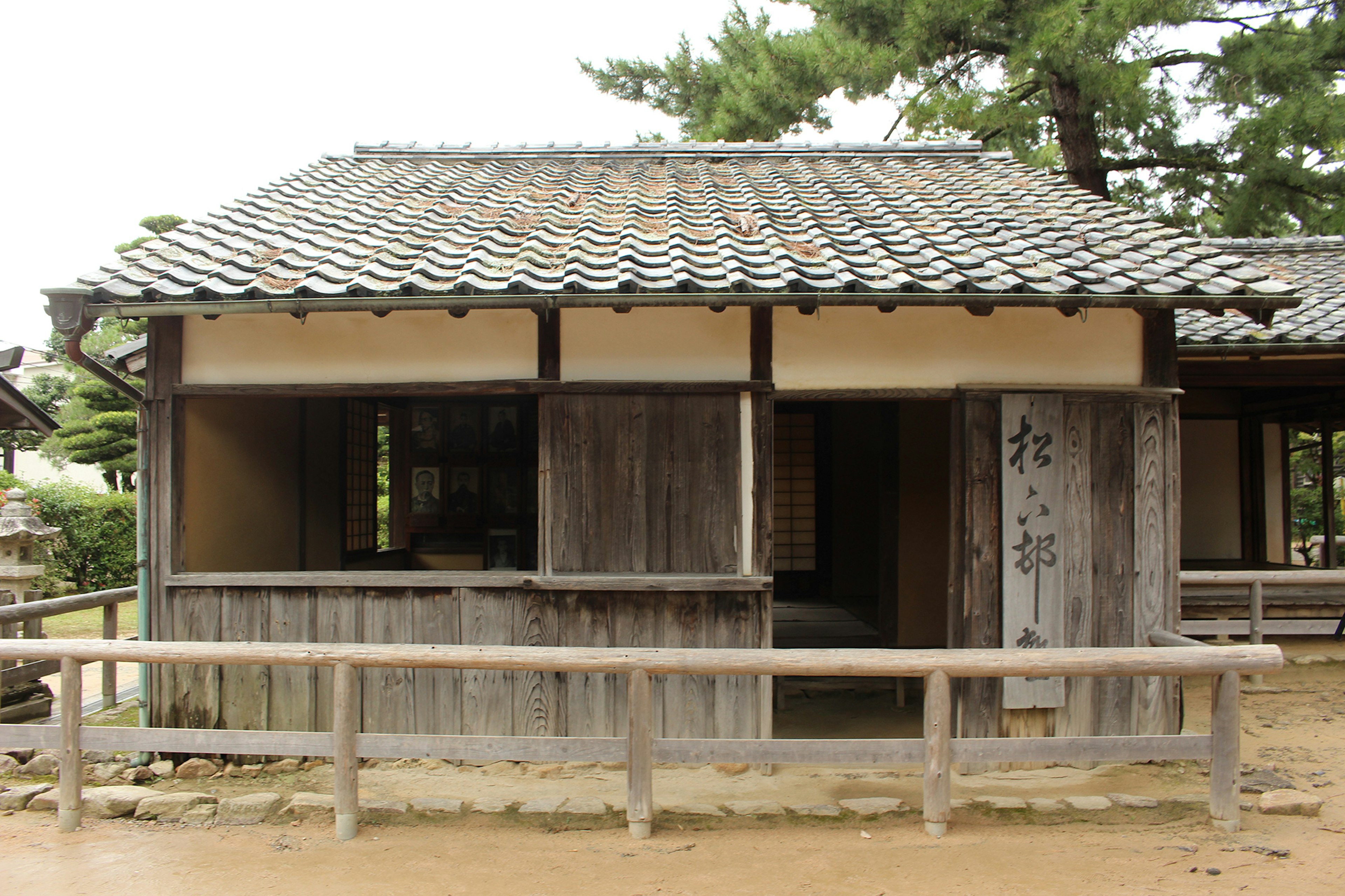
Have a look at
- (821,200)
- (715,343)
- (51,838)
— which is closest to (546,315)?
(715,343)

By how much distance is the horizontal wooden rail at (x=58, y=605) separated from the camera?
19.4ft

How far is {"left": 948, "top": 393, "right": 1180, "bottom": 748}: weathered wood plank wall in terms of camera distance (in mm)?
5156

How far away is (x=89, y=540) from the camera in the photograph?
13398 mm

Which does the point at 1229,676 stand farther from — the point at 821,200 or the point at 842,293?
the point at 821,200

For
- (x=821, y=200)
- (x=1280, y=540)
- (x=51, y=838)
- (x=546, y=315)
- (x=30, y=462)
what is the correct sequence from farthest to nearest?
(x=30, y=462) < (x=1280, y=540) < (x=821, y=200) < (x=546, y=315) < (x=51, y=838)

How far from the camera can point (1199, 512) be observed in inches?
407

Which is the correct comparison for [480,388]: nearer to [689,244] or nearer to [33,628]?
[689,244]

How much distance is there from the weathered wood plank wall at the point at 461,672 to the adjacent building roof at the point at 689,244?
6.35 ft

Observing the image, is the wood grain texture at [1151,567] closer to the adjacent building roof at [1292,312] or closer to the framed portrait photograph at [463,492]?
the adjacent building roof at [1292,312]

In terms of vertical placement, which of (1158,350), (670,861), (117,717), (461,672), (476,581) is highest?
(1158,350)

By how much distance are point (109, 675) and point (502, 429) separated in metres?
4.33

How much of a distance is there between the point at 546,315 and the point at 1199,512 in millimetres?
9379

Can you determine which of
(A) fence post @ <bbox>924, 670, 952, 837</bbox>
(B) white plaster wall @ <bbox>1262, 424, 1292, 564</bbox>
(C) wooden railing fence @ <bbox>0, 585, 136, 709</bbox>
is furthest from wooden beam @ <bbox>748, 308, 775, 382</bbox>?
(B) white plaster wall @ <bbox>1262, 424, 1292, 564</bbox>

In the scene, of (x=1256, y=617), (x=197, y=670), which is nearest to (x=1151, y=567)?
(x=1256, y=617)
